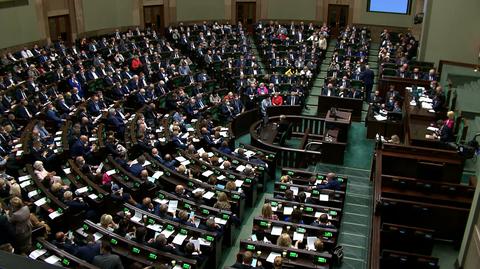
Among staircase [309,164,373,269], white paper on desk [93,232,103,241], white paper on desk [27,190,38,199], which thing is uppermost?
white paper on desk [27,190,38,199]

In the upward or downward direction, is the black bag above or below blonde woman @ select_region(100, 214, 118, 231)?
below

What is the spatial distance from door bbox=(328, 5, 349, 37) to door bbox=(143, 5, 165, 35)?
10067 mm

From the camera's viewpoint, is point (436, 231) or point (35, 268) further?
point (436, 231)

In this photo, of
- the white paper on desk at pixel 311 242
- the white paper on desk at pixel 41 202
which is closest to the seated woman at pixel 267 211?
the white paper on desk at pixel 311 242

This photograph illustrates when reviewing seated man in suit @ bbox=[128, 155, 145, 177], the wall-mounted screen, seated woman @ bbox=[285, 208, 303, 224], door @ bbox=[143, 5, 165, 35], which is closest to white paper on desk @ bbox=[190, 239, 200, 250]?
seated woman @ bbox=[285, 208, 303, 224]

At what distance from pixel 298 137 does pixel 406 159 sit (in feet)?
16.0

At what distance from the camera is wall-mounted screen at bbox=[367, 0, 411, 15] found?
28.0 metres

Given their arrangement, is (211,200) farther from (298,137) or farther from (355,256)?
(298,137)

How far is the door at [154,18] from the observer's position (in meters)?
26.7

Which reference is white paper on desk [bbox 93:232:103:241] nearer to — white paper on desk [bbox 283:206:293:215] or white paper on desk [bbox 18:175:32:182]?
white paper on desk [bbox 18:175:32:182]

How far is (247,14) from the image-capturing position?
97.8 ft

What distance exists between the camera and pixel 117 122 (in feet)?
46.5

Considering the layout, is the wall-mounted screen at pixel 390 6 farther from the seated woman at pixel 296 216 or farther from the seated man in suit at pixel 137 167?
the seated woman at pixel 296 216

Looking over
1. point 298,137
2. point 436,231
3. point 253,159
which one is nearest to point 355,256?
point 436,231
